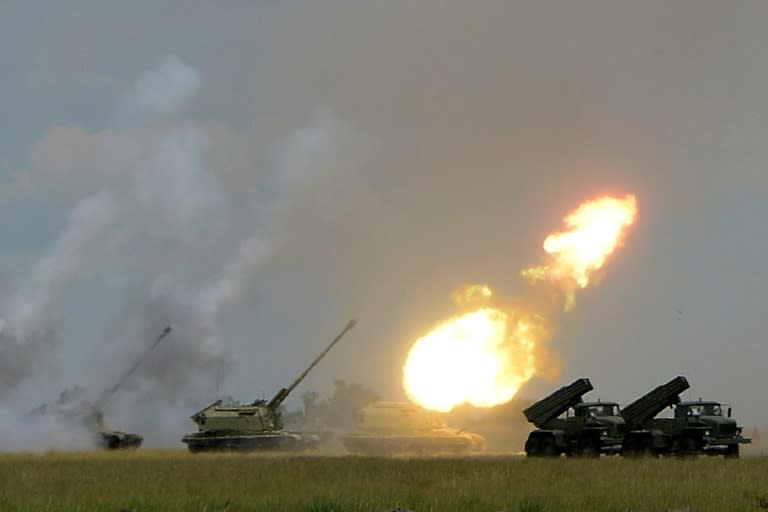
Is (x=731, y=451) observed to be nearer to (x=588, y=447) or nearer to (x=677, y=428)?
(x=677, y=428)

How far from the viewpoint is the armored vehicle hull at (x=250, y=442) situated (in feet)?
180

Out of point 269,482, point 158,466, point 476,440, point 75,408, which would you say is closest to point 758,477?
point 269,482

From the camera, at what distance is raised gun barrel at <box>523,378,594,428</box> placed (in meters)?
42.1

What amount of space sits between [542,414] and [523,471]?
13922 mm

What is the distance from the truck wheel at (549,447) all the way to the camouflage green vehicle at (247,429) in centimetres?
1682

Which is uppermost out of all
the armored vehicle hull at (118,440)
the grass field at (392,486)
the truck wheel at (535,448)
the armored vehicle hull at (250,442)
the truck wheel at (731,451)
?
the armored vehicle hull at (118,440)

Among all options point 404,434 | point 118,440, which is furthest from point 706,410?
point 118,440

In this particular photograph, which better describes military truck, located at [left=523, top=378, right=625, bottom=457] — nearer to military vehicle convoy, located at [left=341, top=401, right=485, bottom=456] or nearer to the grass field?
the grass field

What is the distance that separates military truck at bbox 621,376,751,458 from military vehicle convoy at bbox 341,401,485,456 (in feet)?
39.0

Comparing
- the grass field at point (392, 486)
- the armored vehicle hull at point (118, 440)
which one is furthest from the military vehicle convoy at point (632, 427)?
the armored vehicle hull at point (118, 440)

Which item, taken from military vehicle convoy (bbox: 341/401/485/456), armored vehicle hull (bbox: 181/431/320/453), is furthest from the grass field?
armored vehicle hull (bbox: 181/431/320/453)

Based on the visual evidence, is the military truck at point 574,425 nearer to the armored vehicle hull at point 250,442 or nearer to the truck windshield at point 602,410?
the truck windshield at point 602,410

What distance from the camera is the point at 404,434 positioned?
5316 cm

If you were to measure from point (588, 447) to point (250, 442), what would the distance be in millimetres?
20031
